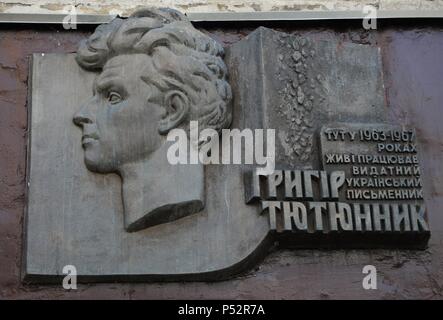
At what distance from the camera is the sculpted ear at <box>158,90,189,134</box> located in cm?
467

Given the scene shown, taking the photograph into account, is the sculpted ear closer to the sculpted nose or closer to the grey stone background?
the sculpted nose

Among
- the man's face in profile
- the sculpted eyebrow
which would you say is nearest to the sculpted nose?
the man's face in profile

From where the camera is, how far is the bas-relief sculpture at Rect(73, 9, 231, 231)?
4566mm

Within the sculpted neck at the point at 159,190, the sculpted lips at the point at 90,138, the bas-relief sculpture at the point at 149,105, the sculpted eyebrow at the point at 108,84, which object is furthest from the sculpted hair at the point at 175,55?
the sculpted lips at the point at 90,138

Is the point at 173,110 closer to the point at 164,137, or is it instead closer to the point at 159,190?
the point at 164,137

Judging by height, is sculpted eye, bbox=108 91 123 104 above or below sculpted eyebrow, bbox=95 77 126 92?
below

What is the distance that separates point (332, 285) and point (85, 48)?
61.4 inches

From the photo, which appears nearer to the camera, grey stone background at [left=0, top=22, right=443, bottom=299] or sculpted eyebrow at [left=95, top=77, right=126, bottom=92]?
grey stone background at [left=0, top=22, right=443, bottom=299]

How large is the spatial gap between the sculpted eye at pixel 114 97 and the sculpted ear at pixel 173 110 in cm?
21

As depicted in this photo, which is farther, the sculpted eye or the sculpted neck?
the sculpted eye

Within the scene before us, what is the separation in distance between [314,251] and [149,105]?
98 centimetres

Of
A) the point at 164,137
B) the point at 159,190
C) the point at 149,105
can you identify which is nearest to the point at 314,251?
the point at 159,190

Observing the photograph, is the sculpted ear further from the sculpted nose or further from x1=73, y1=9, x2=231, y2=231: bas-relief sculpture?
the sculpted nose

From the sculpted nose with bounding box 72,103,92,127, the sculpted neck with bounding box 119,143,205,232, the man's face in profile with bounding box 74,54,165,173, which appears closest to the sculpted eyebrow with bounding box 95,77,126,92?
the man's face in profile with bounding box 74,54,165,173
